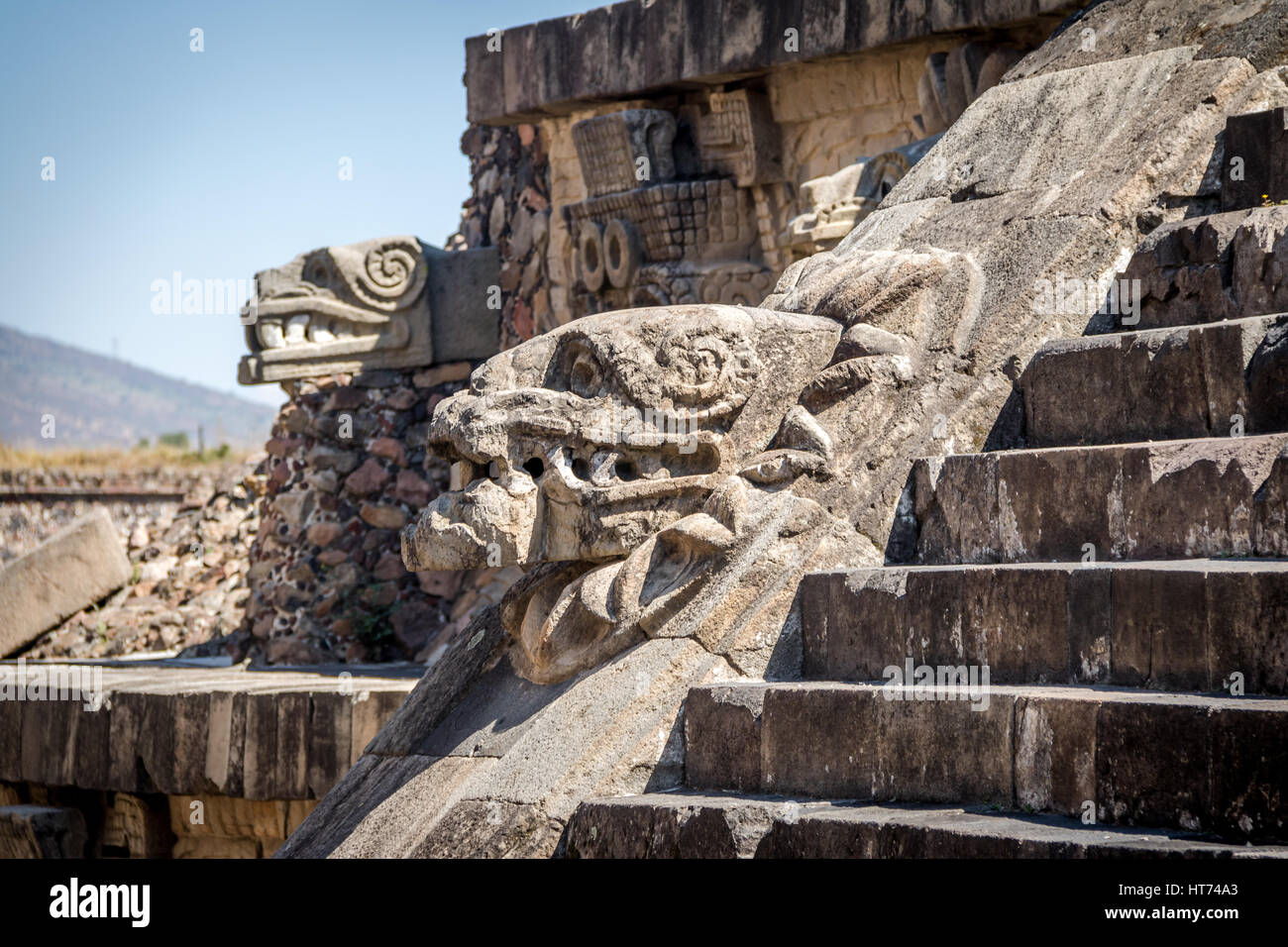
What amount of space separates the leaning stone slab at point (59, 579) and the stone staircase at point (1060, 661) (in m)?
7.81

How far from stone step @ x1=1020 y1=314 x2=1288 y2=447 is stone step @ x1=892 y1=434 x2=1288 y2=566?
6.8 inches

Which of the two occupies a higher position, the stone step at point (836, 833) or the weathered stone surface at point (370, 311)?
the weathered stone surface at point (370, 311)

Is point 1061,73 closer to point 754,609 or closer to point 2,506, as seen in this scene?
point 754,609

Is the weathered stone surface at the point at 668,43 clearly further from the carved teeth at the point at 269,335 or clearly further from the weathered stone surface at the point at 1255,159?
the weathered stone surface at the point at 1255,159

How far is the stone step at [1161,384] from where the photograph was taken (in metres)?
3.80

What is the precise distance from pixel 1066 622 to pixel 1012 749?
336 millimetres

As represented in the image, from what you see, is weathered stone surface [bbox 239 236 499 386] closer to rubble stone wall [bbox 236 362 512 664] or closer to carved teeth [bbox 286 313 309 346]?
carved teeth [bbox 286 313 309 346]

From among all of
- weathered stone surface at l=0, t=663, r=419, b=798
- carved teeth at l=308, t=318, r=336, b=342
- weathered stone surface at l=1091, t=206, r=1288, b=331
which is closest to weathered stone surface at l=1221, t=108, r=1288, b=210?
weathered stone surface at l=1091, t=206, r=1288, b=331

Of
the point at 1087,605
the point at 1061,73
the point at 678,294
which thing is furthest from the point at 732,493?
the point at 678,294

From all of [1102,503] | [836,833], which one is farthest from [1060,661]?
[836,833]

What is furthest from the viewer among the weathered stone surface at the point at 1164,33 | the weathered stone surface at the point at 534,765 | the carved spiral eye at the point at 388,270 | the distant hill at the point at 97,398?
the distant hill at the point at 97,398

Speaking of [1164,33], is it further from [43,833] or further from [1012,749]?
[43,833]

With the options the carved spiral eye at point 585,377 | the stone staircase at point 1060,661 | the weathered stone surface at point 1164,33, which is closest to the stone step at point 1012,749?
the stone staircase at point 1060,661
